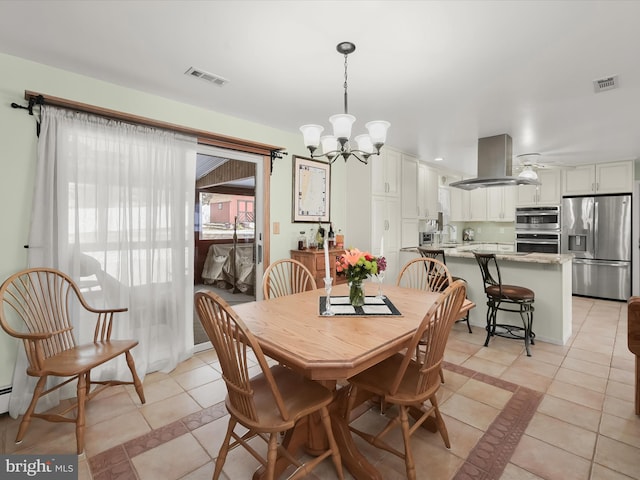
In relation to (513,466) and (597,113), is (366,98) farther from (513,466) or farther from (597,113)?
(513,466)

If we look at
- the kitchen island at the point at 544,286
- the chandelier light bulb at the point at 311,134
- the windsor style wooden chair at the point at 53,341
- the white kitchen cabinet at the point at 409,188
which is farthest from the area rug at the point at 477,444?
the white kitchen cabinet at the point at 409,188

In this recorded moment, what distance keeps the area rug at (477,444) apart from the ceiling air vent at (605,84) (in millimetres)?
2482

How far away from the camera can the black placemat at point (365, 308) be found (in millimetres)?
1883

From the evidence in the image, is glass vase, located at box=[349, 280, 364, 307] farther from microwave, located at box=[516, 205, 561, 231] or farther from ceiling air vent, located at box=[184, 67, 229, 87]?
microwave, located at box=[516, 205, 561, 231]

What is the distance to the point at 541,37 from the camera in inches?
75.7

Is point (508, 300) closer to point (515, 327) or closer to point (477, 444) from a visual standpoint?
point (515, 327)

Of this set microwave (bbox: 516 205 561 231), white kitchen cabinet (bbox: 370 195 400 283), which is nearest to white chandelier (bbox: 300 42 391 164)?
white kitchen cabinet (bbox: 370 195 400 283)

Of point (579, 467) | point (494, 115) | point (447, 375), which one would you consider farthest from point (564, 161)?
point (579, 467)

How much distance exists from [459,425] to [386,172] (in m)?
3.28

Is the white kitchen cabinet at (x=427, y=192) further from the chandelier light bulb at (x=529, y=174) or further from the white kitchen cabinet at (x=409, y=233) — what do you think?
the chandelier light bulb at (x=529, y=174)

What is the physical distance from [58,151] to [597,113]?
4825mm

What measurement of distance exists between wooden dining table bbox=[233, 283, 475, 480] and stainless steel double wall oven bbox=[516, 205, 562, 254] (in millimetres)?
4841

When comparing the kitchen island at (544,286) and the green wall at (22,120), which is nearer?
the green wall at (22,120)

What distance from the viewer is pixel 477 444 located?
1836 millimetres
